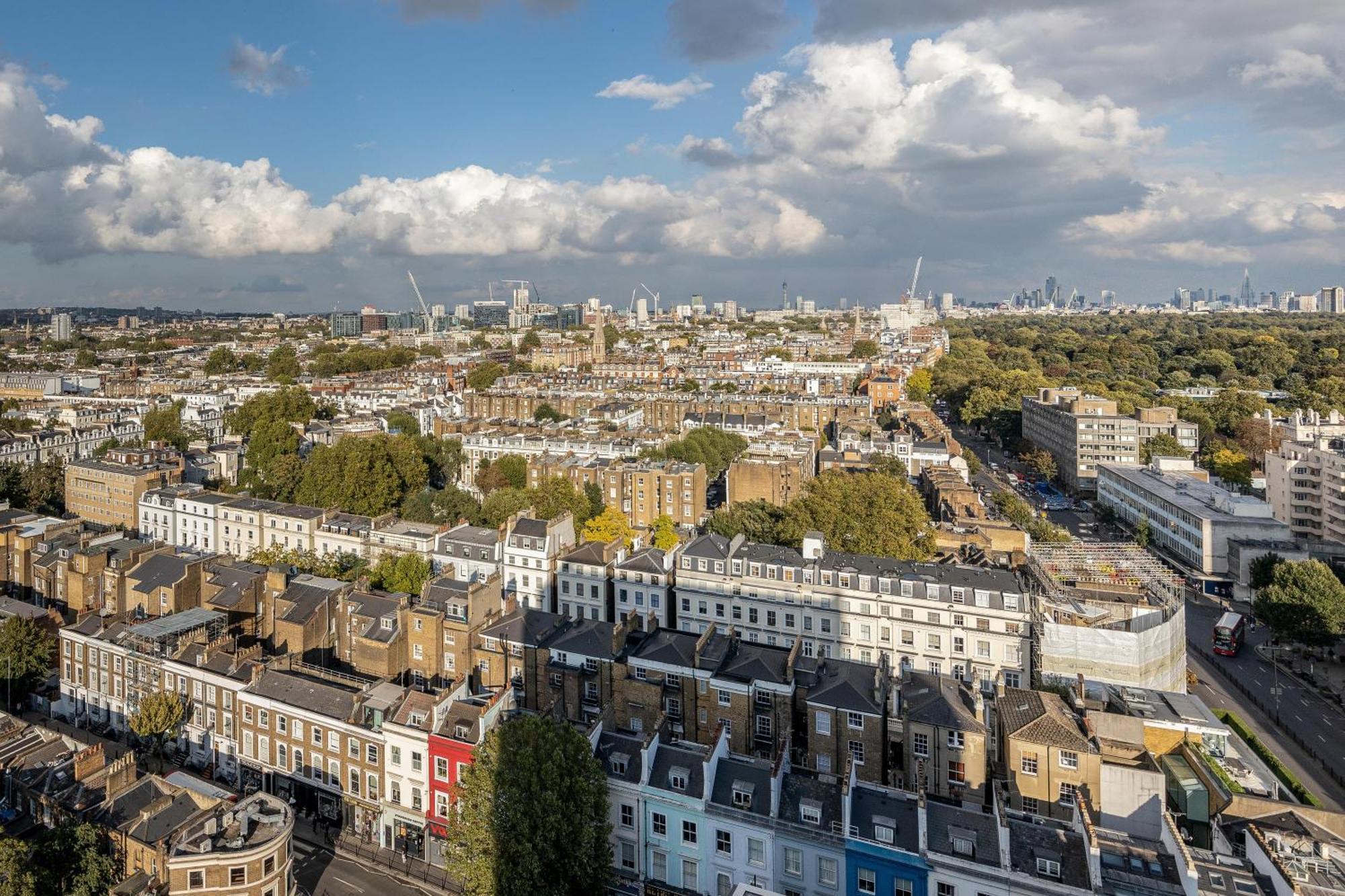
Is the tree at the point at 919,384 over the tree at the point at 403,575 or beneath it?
over

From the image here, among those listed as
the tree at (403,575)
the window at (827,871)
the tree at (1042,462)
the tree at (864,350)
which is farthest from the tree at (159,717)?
the tree at (864,350)

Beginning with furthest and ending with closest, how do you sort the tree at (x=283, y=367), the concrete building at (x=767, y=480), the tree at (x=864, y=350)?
the tree at (x=864, y=350) < the tree at (x=283, y=367) < the concrete building at (x=767, y=480)

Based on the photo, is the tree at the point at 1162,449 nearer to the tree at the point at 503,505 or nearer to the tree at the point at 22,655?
the tree at the point at 503,505

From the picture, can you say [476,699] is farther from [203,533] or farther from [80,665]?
[203,533]

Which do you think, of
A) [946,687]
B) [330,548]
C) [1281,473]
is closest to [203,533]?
[330,548]

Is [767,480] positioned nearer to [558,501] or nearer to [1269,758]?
[558,501]

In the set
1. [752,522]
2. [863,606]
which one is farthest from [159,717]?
[752,522]
